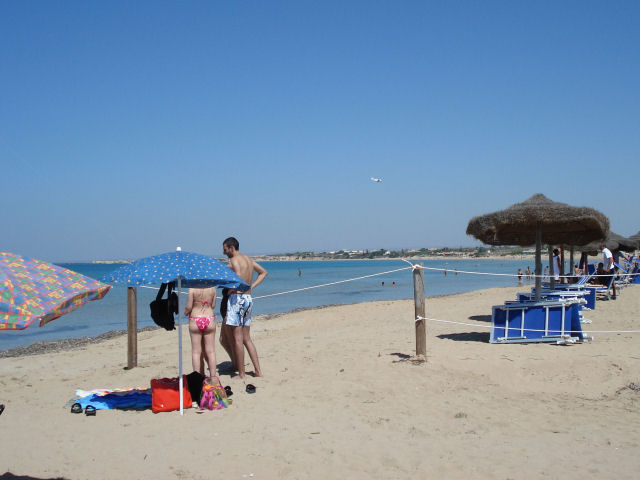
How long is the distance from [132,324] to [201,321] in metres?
2.11

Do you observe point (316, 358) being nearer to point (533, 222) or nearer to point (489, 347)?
point (489, 347)

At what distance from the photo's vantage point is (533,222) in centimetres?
845

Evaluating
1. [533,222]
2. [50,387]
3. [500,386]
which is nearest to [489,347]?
[500,386]

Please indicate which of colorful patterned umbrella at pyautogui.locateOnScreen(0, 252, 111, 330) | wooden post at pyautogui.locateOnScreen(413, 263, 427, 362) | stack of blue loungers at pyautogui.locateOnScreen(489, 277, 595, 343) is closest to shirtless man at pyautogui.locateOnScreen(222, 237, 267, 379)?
wooden post at pyautogui.locateOnScreen(413, 263, 427, 362)

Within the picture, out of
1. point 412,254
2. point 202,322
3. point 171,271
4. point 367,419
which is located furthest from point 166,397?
point 412,254

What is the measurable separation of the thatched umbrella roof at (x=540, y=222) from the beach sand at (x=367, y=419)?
1737 millimetres

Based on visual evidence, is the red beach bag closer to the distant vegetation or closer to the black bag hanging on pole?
the black bag hanging on pole

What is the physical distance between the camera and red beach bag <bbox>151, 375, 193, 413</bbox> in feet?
17.1

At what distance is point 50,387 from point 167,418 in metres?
2.49

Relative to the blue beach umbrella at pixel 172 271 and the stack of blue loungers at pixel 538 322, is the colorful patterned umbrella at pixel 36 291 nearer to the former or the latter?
the blue beach umbrella at pixel 172 271

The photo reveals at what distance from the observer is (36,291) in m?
2.62

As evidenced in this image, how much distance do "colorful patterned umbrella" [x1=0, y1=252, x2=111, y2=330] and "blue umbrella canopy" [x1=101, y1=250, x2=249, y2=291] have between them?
171 centimetres

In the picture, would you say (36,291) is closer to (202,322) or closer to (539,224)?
(202,322)

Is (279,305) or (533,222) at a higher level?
(533,222)
